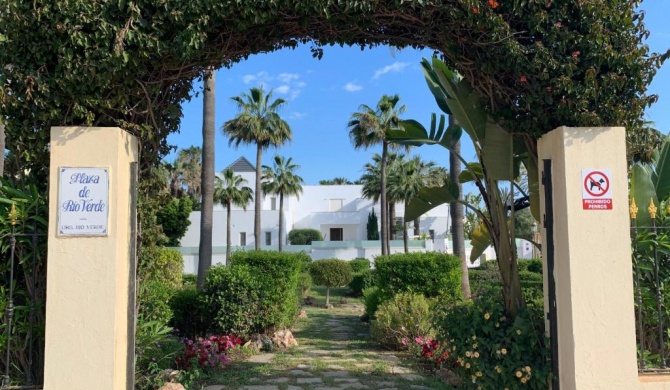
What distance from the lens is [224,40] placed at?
4.57m

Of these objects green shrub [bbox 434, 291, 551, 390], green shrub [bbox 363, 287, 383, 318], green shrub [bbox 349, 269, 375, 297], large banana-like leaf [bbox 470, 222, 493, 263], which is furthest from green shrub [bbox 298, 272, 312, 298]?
green shrub [bbox 434, 291, 551, 390]

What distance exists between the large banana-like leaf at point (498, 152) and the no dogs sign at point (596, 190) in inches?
37.3

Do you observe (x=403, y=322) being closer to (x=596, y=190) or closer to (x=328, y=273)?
(x=596, y=190)

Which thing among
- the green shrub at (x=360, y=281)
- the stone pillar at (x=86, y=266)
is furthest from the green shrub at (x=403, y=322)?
the green shrub at (x=360, y=281)

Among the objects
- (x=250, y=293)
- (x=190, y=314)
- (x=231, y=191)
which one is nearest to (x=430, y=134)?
(x=250, y=293)

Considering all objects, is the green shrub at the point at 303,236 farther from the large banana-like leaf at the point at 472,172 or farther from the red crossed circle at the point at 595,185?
the red crossed circle at the point at 595,185

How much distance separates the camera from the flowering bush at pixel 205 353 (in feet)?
21.8

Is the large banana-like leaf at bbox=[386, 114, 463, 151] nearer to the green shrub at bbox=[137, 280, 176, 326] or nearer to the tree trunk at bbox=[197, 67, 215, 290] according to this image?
the green shrub at bbox=[137, 280, 176, 326]

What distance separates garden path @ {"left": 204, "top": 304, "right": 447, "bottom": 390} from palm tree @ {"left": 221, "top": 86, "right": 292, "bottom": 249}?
1968 cm

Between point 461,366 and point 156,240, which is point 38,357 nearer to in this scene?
point 156,240

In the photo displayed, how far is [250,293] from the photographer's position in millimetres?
9477

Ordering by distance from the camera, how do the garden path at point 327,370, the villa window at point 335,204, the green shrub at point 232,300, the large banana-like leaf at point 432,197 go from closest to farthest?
1. the large banana-like leaf at point 432,197
2. the garden path at point 327,370
3. the green shrub at point 232,300
4. the villa window at point 335,204

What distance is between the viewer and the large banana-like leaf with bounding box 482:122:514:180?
203 inches

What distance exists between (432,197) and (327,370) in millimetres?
3206
